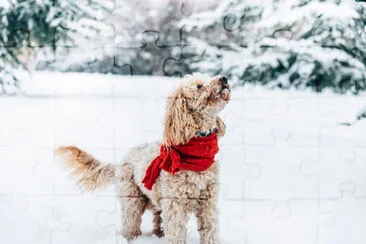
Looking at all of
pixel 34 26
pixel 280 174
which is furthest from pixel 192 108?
pixel 34 26

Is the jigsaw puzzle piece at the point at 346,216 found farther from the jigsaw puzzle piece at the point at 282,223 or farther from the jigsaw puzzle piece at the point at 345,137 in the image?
the jigsaw puzzle piece at the point at 345,137

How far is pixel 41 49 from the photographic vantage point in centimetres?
274

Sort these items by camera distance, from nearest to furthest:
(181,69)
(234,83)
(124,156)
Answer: (124,156)
(181,69)
(234,83)

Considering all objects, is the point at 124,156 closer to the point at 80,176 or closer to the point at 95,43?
the point at 80,176

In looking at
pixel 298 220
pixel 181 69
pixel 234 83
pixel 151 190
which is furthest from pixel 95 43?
pixel 298 220

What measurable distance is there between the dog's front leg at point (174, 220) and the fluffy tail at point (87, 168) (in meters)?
0.39

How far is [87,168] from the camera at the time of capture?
2287mm

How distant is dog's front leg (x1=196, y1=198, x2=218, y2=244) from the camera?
6.59 feet

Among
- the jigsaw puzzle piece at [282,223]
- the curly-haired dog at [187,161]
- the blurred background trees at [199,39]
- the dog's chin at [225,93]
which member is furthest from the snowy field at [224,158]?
the dog's chin at [225,93]

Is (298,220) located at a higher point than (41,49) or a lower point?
lower

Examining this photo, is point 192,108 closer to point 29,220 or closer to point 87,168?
point 87,168

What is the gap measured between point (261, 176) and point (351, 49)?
0.96 meters

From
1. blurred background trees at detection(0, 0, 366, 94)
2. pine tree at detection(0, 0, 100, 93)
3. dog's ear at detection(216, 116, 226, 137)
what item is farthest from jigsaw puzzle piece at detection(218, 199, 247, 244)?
pine tree at detection(0, 0, 100, 93)

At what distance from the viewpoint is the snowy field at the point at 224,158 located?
227 cm
